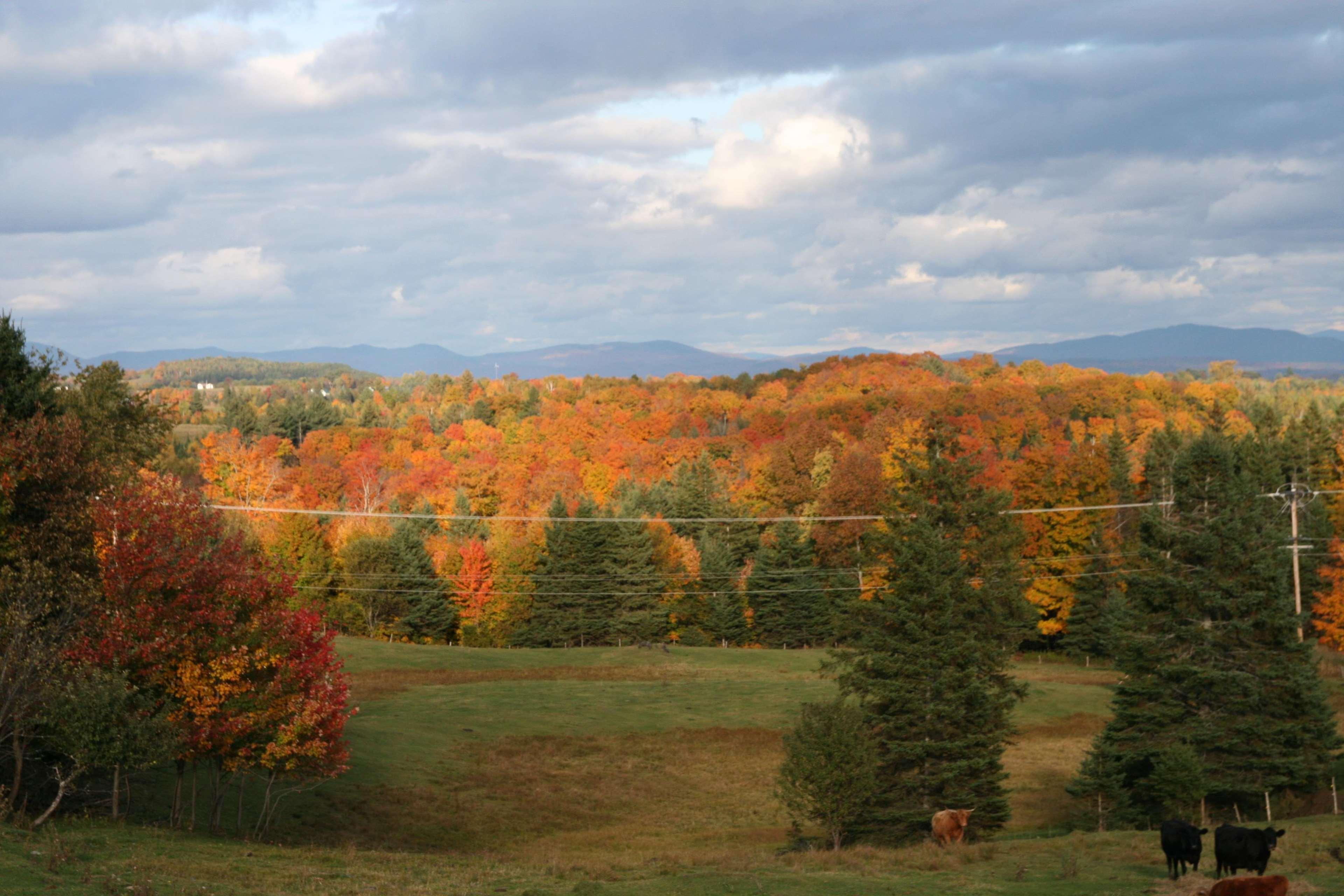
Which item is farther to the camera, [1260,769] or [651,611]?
[651,611]

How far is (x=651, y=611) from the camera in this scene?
95.1 metres

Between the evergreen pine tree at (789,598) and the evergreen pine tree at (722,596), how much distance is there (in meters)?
1.18

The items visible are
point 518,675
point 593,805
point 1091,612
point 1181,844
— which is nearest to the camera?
point 1181,844

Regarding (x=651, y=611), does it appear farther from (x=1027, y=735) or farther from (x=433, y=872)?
(x=433, y=872)

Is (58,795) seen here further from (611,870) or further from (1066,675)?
(1066,675)

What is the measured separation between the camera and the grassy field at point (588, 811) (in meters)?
20.7

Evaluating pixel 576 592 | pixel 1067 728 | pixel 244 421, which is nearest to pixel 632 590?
pixel 576 592

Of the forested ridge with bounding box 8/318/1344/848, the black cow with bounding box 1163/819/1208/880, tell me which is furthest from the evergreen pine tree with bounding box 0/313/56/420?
the black cow with bounding box 1163/819/1208/880

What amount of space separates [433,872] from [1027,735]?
3877 centimetres

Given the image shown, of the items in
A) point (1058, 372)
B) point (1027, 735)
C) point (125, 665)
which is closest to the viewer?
point (125, 665)

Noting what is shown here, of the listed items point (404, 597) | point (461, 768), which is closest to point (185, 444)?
point (404, 597)

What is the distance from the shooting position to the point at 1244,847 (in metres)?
19.2

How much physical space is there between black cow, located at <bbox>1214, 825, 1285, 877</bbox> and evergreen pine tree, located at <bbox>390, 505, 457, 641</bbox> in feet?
269

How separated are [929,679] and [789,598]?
59.8 metres
